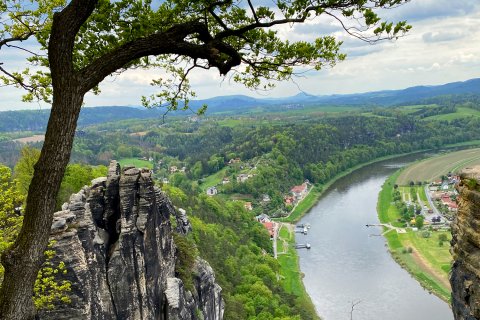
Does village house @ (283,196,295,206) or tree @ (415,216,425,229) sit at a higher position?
tree @ (415,216,425,229)

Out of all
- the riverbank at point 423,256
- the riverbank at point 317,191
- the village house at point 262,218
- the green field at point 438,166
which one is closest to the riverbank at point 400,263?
the riverbank at point 423,256

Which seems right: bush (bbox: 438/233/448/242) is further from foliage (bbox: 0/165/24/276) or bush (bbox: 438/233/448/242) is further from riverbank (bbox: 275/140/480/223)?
foliage (bbox: 0/165/24/276)

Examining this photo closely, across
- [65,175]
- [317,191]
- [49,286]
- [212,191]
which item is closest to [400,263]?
[65,175]

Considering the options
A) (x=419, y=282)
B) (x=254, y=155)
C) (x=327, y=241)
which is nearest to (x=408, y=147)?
(x=254, y=155)

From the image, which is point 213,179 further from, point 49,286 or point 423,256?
point 49,286

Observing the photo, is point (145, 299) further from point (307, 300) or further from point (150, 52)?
point (307, 300)

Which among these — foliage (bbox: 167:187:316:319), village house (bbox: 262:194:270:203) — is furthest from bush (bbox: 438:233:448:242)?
village house (bbox: 262:194:270:203)

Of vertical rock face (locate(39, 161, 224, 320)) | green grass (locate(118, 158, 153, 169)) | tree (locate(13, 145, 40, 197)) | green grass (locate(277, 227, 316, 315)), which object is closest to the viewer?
vertical rock face (locate(39, 161, 224, 320))
